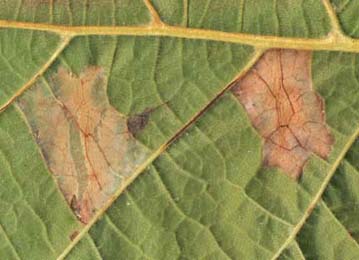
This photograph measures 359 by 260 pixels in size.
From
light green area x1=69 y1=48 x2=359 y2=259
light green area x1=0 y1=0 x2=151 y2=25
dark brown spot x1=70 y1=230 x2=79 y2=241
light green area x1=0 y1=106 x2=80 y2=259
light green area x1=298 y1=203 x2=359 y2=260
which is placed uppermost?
light green area x1=0 y1=0 x2=151 y2=25

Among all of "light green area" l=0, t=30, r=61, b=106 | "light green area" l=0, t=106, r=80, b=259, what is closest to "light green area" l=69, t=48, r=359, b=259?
"light green area" l=0, t=106, r=80, b=259

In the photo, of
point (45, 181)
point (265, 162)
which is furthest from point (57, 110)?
point (265, 162)

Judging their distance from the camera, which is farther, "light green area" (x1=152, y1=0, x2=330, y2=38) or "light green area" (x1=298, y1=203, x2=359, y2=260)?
"light green area" (x1=298, y1=203, x2=359, y2=260)

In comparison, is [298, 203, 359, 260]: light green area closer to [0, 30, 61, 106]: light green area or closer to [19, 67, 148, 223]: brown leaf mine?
[19, 67, 148, 223]: brown leaf mine

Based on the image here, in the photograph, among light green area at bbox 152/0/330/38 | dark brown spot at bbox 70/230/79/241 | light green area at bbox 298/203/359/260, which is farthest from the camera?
dark brown spot at bbox 70/230/79/241

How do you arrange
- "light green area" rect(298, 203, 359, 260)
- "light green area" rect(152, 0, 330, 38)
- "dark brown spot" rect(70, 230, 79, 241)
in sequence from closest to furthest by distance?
1. "light green area" rect(152, 0, 330, 38)
2. "light green area" rect(298, 203, 359, 260)
3. "dark brown spot" rect(70, 230, 79, 241)

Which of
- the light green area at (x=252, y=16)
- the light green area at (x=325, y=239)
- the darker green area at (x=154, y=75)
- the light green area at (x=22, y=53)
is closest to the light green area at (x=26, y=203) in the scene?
the light green area at (x=22, y=53)

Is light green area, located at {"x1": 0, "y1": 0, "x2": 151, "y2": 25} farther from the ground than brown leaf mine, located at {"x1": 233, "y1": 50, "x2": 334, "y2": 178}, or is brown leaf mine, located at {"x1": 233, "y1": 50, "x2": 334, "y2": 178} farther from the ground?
light green area, located at {"x1": 0, "y1": 0, "x2": 151, "y2": 25}

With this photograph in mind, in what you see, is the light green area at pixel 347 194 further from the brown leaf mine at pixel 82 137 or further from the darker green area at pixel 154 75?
the brown leaf mine at pixel 82 137
